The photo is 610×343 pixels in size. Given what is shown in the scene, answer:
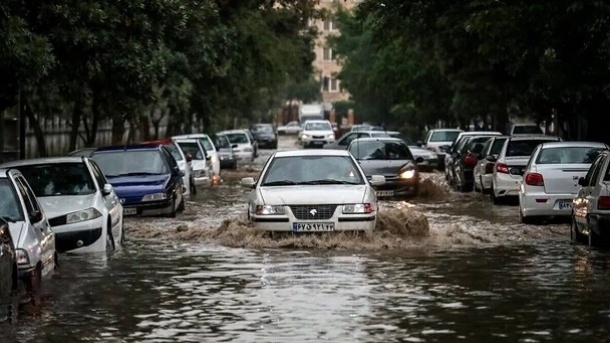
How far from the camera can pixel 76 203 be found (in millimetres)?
20859

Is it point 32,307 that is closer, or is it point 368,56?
point 32,307

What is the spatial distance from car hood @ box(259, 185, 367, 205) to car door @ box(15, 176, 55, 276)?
14.4 feet

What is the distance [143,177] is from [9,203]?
12.6 metres

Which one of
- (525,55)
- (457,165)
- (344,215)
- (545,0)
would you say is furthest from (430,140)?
(344,215)

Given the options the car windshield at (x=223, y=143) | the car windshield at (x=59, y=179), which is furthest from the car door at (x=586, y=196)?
the car windshield at (x=223, y=143)

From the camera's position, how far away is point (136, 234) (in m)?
25.4

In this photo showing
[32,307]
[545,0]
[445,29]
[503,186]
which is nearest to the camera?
[32,307]

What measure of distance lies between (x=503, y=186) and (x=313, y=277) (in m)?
15.3

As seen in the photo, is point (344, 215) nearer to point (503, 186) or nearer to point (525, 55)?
point (503, 186)

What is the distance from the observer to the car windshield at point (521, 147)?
107ft

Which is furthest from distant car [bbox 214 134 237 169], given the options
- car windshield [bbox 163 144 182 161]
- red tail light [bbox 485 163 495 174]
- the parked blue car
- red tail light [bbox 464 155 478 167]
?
the parked blue car

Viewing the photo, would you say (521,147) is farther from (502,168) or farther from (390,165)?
(390,165)

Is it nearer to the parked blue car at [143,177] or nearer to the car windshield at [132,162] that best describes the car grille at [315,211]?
the parked blue car at [143,177]

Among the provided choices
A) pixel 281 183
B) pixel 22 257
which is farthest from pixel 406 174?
pixel 22 257
